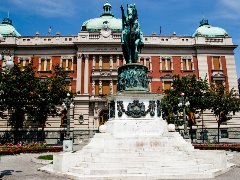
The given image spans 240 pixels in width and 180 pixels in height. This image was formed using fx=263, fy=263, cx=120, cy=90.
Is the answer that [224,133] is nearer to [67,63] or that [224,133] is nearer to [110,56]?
[110,56]

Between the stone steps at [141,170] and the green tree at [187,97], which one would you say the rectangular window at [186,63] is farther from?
the stone steps at [141,170]

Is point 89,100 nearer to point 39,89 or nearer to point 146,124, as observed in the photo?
point 39,89

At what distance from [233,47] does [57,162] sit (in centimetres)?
3867

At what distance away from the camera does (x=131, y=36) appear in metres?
17.1

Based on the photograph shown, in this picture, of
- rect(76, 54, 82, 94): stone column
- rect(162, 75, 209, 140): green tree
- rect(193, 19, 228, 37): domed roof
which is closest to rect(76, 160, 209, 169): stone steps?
rect(162, 75, 209, 140): green tree

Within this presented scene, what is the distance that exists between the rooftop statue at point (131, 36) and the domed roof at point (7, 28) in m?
31.4

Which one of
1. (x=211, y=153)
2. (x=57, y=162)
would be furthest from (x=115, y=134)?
(x=211, y=153)

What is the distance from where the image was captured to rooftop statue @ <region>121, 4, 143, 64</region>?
17031 millimetres

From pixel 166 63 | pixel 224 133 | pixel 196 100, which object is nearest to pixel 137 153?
pixel 196 100

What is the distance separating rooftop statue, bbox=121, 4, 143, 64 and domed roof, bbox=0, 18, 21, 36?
3140cm

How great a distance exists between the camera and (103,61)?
4156 cm

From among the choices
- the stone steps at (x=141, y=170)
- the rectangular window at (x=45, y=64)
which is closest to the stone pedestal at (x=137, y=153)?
the stone steps at (x=141, y=170)

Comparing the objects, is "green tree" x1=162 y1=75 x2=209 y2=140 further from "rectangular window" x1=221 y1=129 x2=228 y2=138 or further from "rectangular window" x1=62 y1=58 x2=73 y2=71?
"rectangular window" x1=62 y1=58 x2=73 y2=71

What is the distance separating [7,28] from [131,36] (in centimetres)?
3511
